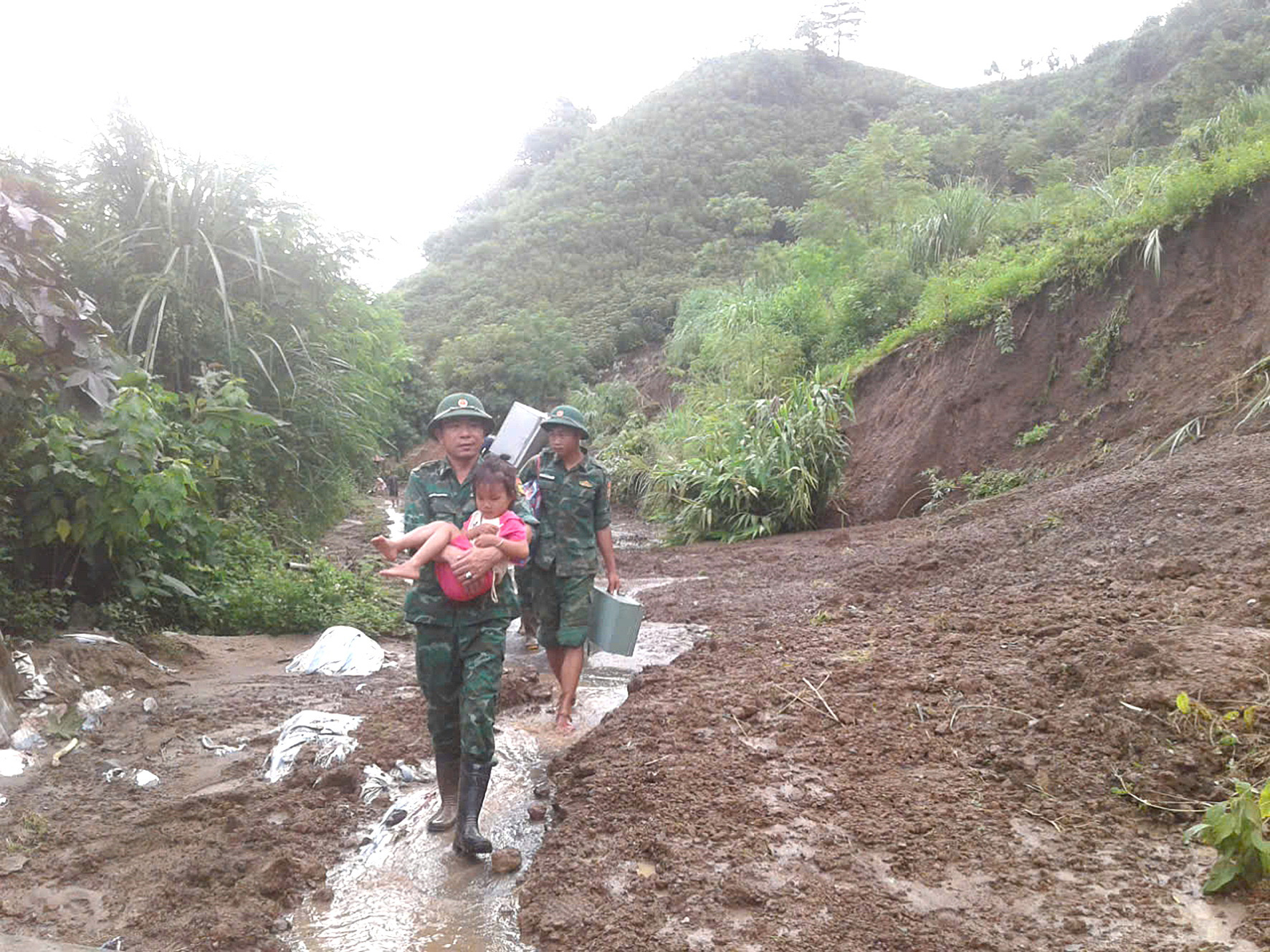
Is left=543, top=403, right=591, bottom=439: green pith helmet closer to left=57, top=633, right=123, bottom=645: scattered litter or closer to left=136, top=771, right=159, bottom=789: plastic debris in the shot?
left=136, top=771, right=159, bottom=789: plastic debris

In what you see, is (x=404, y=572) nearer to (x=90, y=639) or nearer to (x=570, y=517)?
(x=570, y=517)

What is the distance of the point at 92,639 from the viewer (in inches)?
229

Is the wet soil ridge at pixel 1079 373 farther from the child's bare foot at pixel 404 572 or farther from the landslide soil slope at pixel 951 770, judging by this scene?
the child's bare foot at pixel 404 572

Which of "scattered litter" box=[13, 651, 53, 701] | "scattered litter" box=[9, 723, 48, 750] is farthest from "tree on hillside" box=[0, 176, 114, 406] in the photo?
"scattered litter" box=[9, 723, 48, 750]

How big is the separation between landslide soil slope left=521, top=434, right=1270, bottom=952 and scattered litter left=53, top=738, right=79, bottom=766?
2359 millimetres

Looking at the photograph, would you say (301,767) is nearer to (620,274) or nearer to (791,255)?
(791,255)

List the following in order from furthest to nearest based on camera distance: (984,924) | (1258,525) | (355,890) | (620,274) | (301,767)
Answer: (620,274) → (1258,525) → (301,767) → (355,890) → (984,924)

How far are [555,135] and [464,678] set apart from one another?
53.0 meters

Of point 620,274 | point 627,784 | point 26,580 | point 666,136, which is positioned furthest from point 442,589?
point 666,136

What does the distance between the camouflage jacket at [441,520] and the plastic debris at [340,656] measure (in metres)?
2.97

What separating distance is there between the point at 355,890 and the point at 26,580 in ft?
12.9

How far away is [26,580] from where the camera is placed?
234 inches

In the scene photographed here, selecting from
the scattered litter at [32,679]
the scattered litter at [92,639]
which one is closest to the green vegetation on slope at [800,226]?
the scattered litter at [92,639]

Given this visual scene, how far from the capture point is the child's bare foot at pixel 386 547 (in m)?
3.28
